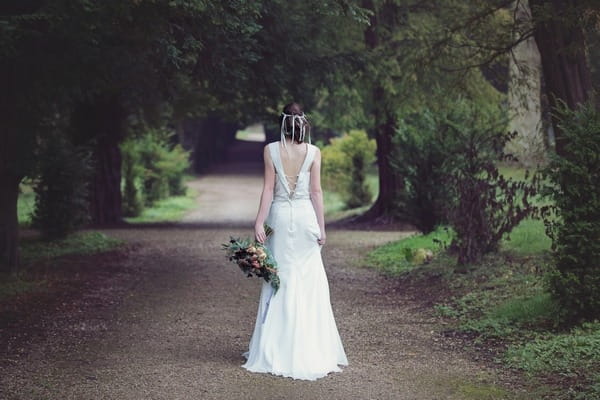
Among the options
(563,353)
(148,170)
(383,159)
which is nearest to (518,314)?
(563,353)

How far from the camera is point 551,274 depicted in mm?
8414

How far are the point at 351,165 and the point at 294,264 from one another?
2144 cm

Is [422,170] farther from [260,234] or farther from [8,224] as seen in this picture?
[260,234]

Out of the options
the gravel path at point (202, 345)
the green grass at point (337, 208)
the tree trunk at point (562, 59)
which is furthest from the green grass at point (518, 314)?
the green grass at point (337, 208)

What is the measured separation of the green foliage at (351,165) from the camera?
2786 centimetres

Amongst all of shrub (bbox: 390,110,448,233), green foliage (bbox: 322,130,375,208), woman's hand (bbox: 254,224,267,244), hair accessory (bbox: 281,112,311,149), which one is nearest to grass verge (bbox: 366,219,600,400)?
shrub (bbox: 390,110,448,233)

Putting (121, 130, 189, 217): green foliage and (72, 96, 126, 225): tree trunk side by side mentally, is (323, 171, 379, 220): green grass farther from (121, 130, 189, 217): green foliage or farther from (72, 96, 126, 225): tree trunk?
(72, 96, 126, 225): tree trunk

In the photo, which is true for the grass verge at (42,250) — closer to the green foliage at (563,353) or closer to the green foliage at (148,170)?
the green foliage at (563,353)

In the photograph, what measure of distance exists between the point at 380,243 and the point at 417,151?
112 inches

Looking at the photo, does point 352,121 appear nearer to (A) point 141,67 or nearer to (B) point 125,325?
(A) point 141,67

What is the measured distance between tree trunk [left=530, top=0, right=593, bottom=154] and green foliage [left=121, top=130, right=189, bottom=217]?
17.9 m

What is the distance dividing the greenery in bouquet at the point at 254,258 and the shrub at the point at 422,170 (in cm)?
817

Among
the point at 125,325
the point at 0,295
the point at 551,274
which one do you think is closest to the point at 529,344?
the point at 551,274

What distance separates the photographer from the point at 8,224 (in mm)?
13203
